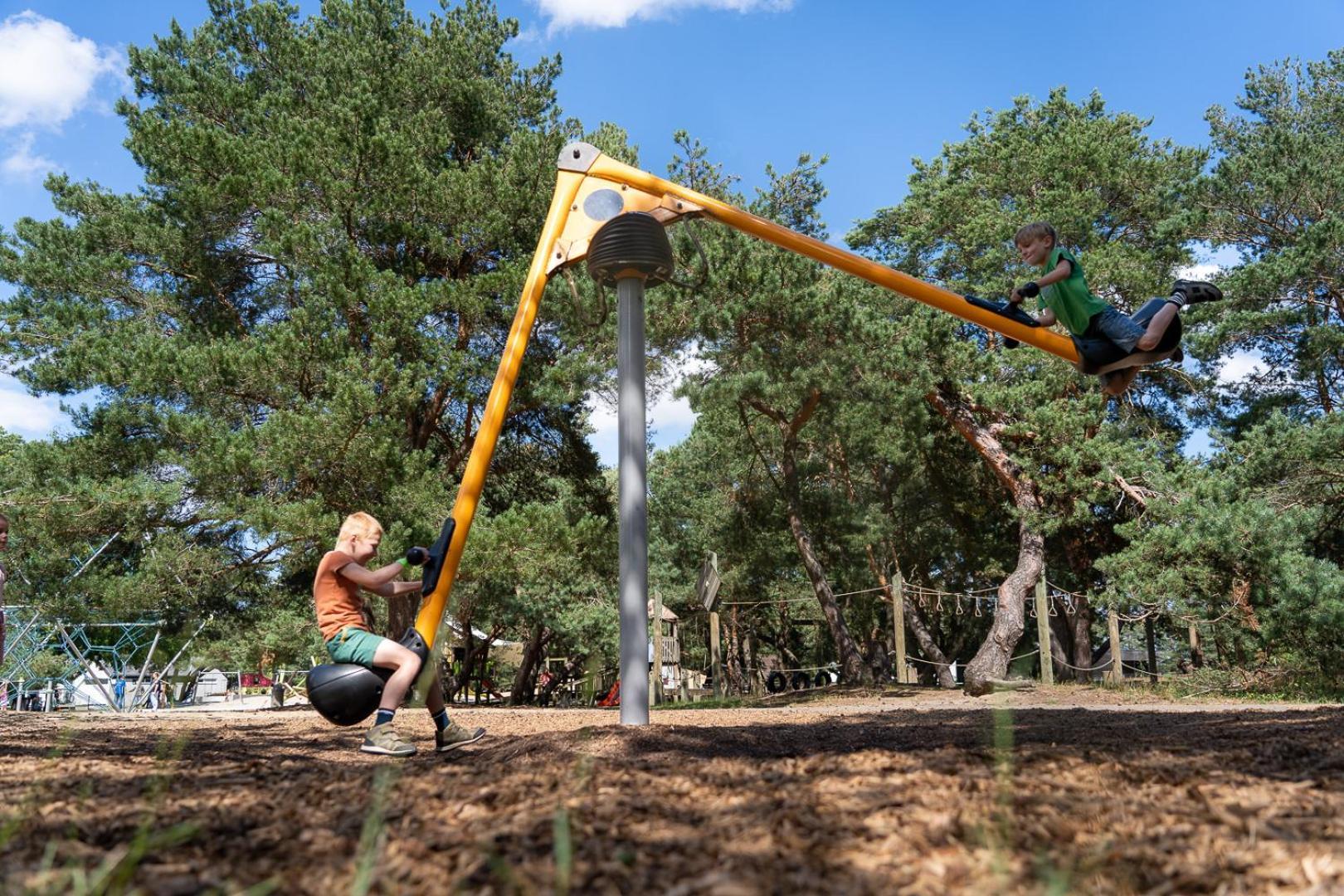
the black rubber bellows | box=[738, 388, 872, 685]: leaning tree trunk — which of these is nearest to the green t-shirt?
the black rubber bellows

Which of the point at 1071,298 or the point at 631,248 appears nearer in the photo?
the point at 1071,298

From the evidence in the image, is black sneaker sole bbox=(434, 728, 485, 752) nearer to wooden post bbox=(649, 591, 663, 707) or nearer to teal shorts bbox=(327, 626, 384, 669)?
teal shorts bbox=(327, 626, 384, 669)

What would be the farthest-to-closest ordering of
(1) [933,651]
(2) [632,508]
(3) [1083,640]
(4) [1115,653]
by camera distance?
(3) [1083,640], (1) [933,651], (4) [1115,653], (2) [632,508]

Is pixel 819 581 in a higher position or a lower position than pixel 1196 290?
lower

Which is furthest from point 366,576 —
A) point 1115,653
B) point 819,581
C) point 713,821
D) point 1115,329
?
point 1115,653

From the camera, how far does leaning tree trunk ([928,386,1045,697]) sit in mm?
14742

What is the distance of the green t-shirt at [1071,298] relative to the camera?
5.25m

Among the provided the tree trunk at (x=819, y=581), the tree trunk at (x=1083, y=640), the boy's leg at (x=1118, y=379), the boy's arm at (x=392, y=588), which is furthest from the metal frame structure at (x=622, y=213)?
the tree trunk at (x=1083, y=640)

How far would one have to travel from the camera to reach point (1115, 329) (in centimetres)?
525

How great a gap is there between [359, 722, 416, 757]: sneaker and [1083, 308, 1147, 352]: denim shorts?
165 inches

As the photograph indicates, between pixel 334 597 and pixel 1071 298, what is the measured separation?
13.5ft

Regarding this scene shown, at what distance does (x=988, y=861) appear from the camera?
5.52ft

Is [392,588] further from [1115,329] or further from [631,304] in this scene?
[1115,329]

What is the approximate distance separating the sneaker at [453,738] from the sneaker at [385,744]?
0.45m
